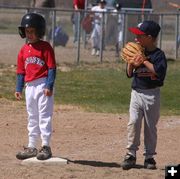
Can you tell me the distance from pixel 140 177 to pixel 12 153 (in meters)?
2.23

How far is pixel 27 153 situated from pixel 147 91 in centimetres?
165

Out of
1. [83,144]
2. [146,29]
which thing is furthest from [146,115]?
[83,144]

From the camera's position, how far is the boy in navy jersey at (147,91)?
981cm

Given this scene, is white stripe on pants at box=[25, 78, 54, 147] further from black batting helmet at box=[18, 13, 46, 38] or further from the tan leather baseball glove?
A: the tan leather baseball glove

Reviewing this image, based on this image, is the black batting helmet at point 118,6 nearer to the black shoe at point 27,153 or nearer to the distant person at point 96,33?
the distant person at point 96,33

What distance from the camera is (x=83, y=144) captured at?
39.4ft

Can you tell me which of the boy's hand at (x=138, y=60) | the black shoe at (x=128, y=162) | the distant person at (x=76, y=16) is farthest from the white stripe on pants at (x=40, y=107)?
the distant person at (x=76, y=16)

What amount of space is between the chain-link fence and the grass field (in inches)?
40.1

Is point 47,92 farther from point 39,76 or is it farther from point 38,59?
point 38,59

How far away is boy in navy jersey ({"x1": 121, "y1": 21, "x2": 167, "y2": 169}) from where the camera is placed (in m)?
9.81

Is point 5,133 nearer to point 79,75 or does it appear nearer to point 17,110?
point 17,110

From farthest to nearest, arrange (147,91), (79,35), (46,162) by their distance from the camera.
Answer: (79,35)
(46,162)
(147,91)

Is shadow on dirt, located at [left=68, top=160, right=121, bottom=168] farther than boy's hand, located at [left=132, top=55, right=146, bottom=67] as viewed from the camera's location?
Yes

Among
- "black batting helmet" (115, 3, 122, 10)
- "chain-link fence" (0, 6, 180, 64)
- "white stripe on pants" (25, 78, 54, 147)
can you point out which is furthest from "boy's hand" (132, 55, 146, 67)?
"black batting helmet" (115, 3, 122, 10)
